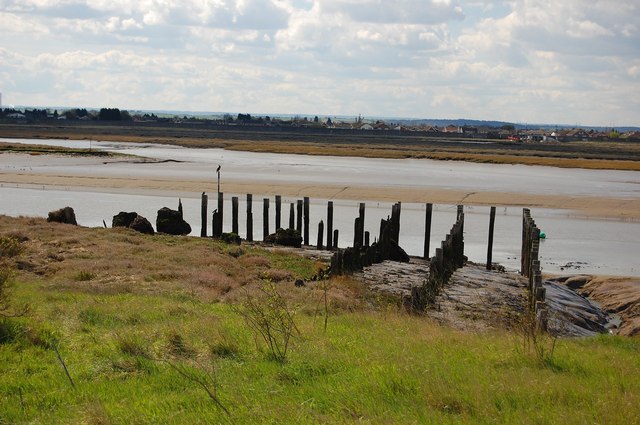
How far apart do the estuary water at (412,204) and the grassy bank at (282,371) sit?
18.3 m

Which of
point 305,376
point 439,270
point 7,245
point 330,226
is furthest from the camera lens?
point 330,226

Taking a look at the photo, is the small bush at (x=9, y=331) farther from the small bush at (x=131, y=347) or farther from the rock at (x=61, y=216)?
the rock at (x=61, y=216)

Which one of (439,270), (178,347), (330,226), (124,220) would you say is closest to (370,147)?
(330,226)

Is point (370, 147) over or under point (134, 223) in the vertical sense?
under

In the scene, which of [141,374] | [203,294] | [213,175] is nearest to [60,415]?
[141,374]

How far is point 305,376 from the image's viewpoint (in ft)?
30.8

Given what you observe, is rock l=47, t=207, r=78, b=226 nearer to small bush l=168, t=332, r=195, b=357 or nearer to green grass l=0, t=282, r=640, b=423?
green grass l=0, t=282, r=640, b=423

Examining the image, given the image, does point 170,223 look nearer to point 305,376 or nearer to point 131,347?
point 131,347

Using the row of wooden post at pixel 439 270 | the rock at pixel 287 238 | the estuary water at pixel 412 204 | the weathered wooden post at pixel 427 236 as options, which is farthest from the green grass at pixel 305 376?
the estuary water at pixel 412 204

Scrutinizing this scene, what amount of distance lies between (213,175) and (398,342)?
53.3 metres

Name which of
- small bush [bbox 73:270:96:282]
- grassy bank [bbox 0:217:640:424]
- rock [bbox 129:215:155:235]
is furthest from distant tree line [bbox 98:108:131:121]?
grassy bank [bbox 0:217:640:424]

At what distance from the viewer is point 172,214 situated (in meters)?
33.1

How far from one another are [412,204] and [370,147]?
67.2 m

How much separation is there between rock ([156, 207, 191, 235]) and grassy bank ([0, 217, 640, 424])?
51.3 ft
